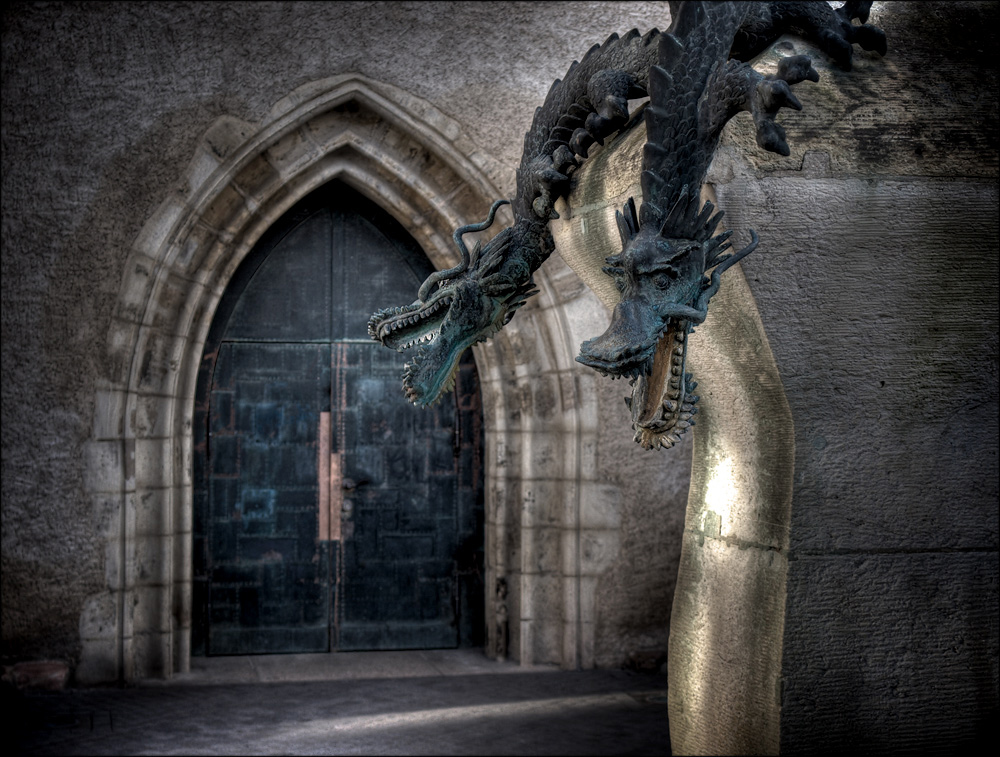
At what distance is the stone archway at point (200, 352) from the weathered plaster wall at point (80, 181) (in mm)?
82

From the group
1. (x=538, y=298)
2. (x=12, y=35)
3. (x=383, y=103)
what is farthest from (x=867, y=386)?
(x=12, y=35)

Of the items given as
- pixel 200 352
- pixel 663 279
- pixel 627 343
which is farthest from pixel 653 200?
pixel 200 352

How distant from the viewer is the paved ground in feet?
13.2

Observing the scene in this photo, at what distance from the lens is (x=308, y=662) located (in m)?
5.31

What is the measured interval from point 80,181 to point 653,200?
3.75 m

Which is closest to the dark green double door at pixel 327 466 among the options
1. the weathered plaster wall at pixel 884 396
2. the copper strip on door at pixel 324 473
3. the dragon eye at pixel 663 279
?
the copper strip on door at pixel 324 473

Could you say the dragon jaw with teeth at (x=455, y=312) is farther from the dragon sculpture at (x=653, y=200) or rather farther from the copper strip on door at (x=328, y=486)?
the copper strip on door at (x=328, y=486)

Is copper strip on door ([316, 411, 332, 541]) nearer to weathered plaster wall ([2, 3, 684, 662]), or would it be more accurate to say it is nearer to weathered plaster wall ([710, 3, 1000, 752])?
weathered plaster wall ([2, 3, 684, 662])

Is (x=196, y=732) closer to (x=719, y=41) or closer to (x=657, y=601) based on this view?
(x=657, y=601)

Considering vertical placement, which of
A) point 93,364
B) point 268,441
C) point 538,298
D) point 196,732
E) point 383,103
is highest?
point 383,103

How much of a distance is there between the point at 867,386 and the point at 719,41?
2.54 feet

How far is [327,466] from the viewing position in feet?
18.1

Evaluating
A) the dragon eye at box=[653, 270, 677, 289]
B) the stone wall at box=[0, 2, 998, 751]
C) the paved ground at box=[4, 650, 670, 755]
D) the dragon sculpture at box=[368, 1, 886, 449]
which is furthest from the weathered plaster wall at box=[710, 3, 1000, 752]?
the stone wall at box=[0, 2, 998, 751]

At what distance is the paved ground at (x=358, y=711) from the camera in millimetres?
4012
